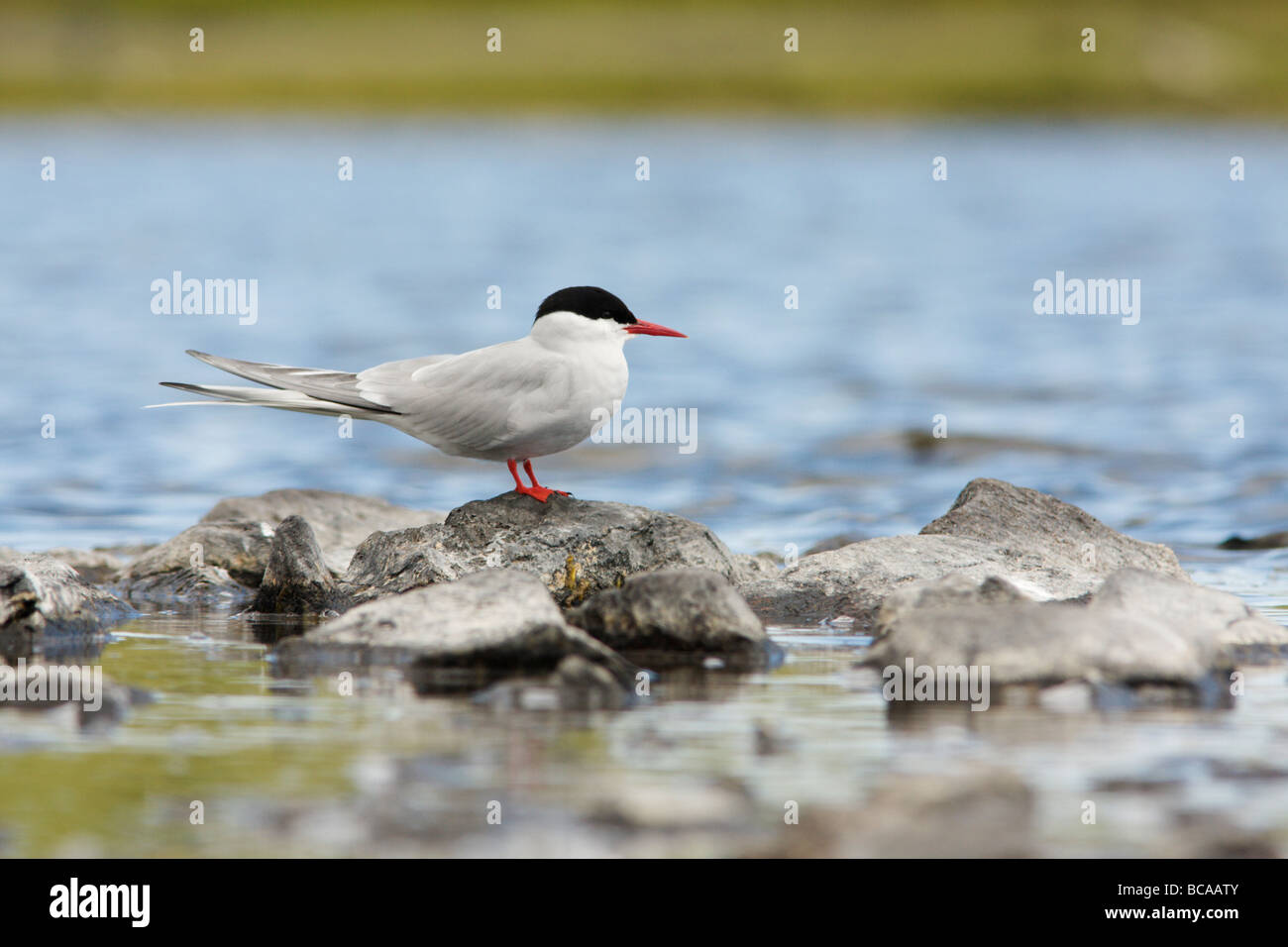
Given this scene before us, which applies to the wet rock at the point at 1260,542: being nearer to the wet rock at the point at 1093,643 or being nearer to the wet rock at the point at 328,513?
the wet rock at the point at 1093,643

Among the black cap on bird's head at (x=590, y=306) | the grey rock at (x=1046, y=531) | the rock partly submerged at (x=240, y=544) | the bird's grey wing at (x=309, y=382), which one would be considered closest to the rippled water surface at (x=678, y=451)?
the grey rock at (x=1046, y=531)

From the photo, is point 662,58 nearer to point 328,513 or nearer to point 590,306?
point 328,513

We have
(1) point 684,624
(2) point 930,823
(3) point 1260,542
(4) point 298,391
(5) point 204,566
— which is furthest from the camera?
(3) point 1260,542

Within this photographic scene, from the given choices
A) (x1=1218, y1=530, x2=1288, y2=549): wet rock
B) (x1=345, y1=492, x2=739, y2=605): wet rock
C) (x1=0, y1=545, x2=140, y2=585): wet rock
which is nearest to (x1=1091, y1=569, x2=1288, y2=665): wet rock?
(x1=345, y1=492, x2=739, y2=605): wet rock

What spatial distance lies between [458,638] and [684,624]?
3.17ft

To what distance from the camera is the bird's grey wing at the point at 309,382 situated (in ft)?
23.4

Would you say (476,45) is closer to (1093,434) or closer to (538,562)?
(1093,434)

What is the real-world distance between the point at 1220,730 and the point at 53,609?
181 inches

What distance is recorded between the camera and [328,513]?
30.5 ft

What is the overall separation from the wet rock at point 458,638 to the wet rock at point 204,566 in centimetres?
207

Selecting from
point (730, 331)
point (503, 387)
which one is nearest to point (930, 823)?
point (503, 387)

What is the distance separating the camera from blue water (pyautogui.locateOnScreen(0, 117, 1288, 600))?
39.5 feet

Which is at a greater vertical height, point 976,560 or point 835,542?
point 835,542

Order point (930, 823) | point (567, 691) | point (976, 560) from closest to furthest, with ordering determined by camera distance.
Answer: point (930, 823), point (567, 691), point (976, 560)
